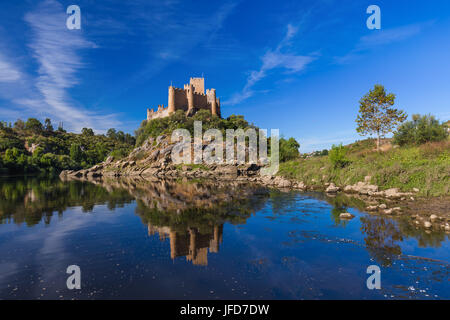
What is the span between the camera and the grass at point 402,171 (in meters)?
15.5

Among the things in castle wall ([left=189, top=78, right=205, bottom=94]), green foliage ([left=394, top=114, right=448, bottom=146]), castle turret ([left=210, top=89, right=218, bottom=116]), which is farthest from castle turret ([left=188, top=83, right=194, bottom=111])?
green foliage ([left=394, top=114, right=448, bottom=146])

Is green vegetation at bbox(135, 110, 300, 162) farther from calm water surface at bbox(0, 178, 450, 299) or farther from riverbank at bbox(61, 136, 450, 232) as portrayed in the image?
calm water surface at bbox(0, 178, 450, 299)

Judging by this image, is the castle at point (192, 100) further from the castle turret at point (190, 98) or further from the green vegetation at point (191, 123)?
the green vegetation at point (191, 123)

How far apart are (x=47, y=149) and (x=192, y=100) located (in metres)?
74.8

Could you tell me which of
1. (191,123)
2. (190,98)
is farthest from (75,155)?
(191,123)

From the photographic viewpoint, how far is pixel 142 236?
33.3 ft

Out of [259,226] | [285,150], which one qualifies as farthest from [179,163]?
[259,226]

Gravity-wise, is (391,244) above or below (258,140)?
below

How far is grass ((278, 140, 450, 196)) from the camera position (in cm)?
1554

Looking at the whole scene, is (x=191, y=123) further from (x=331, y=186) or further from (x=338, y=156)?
(x=331, y=186)

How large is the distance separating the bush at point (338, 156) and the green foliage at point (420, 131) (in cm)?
827

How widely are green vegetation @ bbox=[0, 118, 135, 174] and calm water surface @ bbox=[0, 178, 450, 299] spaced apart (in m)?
80.2

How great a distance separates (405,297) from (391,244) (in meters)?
3.63
